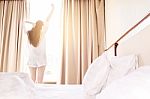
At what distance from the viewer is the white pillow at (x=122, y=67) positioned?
1381 mm

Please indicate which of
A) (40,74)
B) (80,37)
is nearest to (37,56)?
(40,74)

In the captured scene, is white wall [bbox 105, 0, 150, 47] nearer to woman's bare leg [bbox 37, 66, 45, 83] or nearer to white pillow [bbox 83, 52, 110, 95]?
white pillow [bbox 83, 52, 110, 95]

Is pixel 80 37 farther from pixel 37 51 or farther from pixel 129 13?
pixel 129 13

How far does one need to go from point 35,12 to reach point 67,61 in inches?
43.1

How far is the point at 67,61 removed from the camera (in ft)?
11.6

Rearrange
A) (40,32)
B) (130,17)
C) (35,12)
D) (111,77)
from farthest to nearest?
1. (35,12)
2. (40,32)
3. (130,17)
4. (111,77)

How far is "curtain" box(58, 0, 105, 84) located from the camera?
11.5ft

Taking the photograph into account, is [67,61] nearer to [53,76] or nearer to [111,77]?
[53,76]

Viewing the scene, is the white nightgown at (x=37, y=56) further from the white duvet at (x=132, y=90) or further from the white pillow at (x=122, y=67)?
the white duvet at (x=132, y=90)

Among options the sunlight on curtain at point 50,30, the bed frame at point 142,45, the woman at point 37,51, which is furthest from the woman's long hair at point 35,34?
the bed frame at point 142,45


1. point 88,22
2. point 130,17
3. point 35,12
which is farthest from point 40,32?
point 130,17

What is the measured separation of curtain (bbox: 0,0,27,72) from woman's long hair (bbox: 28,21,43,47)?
38 cm

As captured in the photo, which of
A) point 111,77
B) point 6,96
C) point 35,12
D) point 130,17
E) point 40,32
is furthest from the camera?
point 35,12

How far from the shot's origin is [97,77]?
142cm
